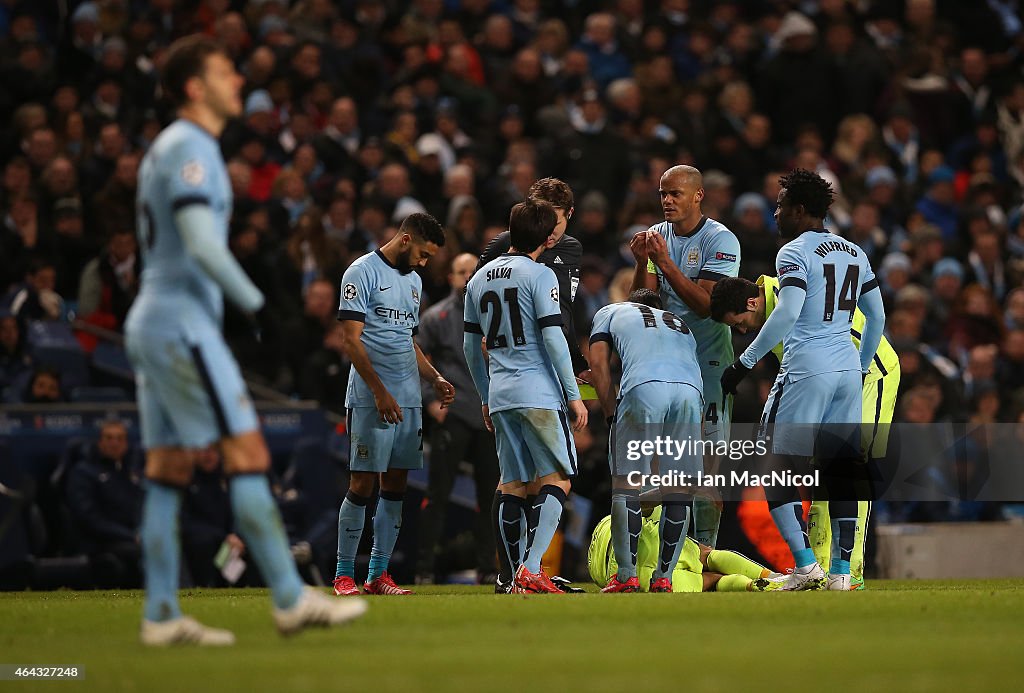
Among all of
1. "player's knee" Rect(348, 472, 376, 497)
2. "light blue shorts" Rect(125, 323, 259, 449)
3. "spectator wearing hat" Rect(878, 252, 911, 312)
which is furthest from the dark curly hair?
"spectator wearing hat" Rect(878, 252, 911, 312)

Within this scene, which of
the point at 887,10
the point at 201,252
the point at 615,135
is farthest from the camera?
the point at 887,10

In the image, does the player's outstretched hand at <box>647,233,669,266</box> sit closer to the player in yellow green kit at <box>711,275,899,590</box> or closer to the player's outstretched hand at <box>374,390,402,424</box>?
the player in yellow green kit at <box>711,275,899,590</box>

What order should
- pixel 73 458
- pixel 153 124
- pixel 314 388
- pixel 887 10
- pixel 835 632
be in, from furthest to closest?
1. pixel 887 10
2. pixel 153 124
3. pixel 314 388
4. pixel 73 458
5. pixel 835 632

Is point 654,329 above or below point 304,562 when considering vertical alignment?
above

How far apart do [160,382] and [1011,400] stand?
1116 cm

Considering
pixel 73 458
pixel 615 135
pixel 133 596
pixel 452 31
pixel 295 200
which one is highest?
pixel 452 31

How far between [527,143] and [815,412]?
27.0ft

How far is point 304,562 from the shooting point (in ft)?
42.3

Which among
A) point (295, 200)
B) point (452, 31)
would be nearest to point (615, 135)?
point (452, 31)

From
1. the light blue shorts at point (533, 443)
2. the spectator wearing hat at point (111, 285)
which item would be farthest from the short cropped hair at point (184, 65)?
the spectator wearing hat at point (111, 285)

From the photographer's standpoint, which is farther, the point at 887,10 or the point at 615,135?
the point at 887,10

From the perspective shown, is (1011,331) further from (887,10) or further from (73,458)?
(73,458)

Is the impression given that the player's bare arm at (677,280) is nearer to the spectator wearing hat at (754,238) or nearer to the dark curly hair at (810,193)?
the dark curly hair at (810,193)

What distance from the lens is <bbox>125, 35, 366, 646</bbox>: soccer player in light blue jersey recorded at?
6.17 metres
